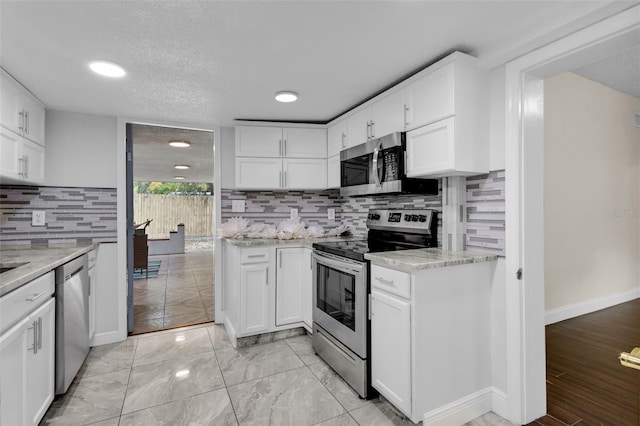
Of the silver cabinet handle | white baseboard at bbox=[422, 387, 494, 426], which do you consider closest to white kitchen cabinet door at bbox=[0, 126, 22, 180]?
the silver cabinet handle

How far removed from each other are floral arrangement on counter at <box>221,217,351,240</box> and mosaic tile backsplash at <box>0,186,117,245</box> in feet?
3.51

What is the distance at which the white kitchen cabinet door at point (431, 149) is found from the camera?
190 cm

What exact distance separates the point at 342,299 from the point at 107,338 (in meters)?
2.28

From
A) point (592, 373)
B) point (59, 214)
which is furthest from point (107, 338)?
point (592, 373)

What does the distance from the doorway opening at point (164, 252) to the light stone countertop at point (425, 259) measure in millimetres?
2202

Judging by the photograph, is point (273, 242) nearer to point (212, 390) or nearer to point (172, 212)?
point (212, 390)

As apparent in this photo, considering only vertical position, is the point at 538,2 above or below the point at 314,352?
above

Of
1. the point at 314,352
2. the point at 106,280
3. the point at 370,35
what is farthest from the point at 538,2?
the point at 106,280

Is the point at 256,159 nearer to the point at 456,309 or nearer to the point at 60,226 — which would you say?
the point at 60,226

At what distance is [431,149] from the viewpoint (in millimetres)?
2021

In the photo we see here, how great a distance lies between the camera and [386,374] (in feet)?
6.16

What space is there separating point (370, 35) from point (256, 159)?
1.80m

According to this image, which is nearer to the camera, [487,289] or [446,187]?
[487,289]

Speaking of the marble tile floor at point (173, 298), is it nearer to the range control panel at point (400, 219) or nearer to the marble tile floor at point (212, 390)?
the marble tile floor at point (212, 390)
